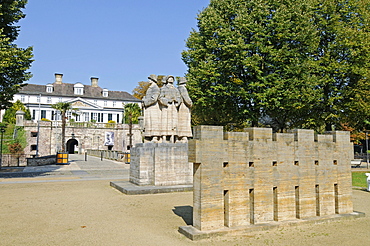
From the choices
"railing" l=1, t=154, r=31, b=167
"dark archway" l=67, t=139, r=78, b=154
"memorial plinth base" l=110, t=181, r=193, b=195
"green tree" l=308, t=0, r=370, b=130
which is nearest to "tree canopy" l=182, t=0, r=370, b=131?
"green tree" l=308, t=0, r=370, b=130

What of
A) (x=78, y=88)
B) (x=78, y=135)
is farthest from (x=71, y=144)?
(x=78, y=88)

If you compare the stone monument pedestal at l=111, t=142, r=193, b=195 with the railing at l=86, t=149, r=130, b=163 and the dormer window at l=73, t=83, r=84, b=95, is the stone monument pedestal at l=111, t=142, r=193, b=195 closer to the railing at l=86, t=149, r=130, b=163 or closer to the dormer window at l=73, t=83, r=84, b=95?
the railing at l=86, t=149, r=130, b=163

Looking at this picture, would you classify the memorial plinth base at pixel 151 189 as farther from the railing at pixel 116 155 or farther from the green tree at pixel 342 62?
the railing at pixel 116 155

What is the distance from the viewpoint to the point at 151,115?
45.1ft

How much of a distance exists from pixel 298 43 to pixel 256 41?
3.00 m

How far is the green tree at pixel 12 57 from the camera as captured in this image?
627 inches

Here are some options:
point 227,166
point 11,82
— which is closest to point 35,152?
point 11,82

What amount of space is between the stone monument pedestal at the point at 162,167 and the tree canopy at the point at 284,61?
983 centimetres

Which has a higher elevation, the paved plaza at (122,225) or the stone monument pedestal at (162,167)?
the stone monument pedestal at (162,167)

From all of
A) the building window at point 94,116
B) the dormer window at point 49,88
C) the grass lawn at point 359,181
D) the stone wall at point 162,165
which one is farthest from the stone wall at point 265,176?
the dormer window at point 49,88

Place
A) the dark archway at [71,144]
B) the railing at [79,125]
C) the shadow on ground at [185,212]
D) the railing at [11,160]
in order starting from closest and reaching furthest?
the shadow on ground at [185,212] < the railing at [11,160] < the railing at [79,125] < the dark archway at [71,144]

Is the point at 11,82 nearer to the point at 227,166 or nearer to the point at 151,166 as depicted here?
the point at 151,166

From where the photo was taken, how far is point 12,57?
15906 millimetres

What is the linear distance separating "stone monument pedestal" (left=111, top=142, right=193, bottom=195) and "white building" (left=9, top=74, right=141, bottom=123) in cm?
5496
